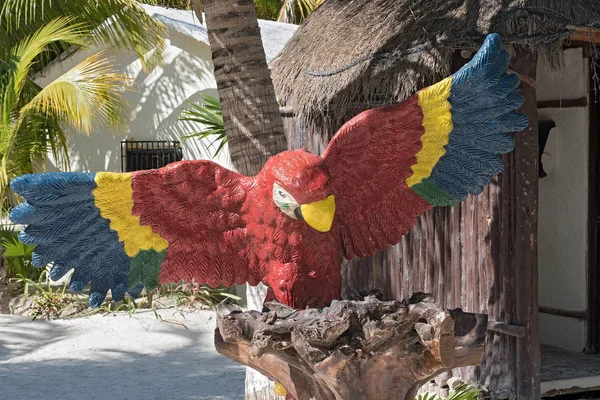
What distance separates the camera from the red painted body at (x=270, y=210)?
3.84 metres

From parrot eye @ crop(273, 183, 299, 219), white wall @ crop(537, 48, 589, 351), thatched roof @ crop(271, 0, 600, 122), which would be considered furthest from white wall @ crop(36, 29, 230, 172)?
parrot eye @ crop(273, 183, 299, 219)

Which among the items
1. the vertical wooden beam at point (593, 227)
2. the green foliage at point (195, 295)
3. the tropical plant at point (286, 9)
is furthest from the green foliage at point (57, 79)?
the tropical plant at point (286, 9)

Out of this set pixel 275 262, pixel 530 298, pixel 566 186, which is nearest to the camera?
pixel 275 262

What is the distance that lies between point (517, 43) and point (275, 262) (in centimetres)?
200

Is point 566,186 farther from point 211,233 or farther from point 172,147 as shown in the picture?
point 172,147

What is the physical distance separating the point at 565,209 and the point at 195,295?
433cm

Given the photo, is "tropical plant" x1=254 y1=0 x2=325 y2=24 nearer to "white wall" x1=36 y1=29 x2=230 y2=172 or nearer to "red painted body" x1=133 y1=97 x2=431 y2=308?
"white wall" x1=36 y1=29 x2=230 y2=172

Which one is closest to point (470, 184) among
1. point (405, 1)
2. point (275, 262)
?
point (275, 262)

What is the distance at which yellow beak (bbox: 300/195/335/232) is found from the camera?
371cm

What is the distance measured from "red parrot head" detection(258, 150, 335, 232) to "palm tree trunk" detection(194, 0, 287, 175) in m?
1.18

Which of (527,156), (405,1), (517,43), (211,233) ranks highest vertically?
(405,1)

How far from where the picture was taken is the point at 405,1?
5.56m

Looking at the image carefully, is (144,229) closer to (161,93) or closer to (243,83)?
(243,83)

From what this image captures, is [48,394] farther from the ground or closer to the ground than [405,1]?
closer to the ground
